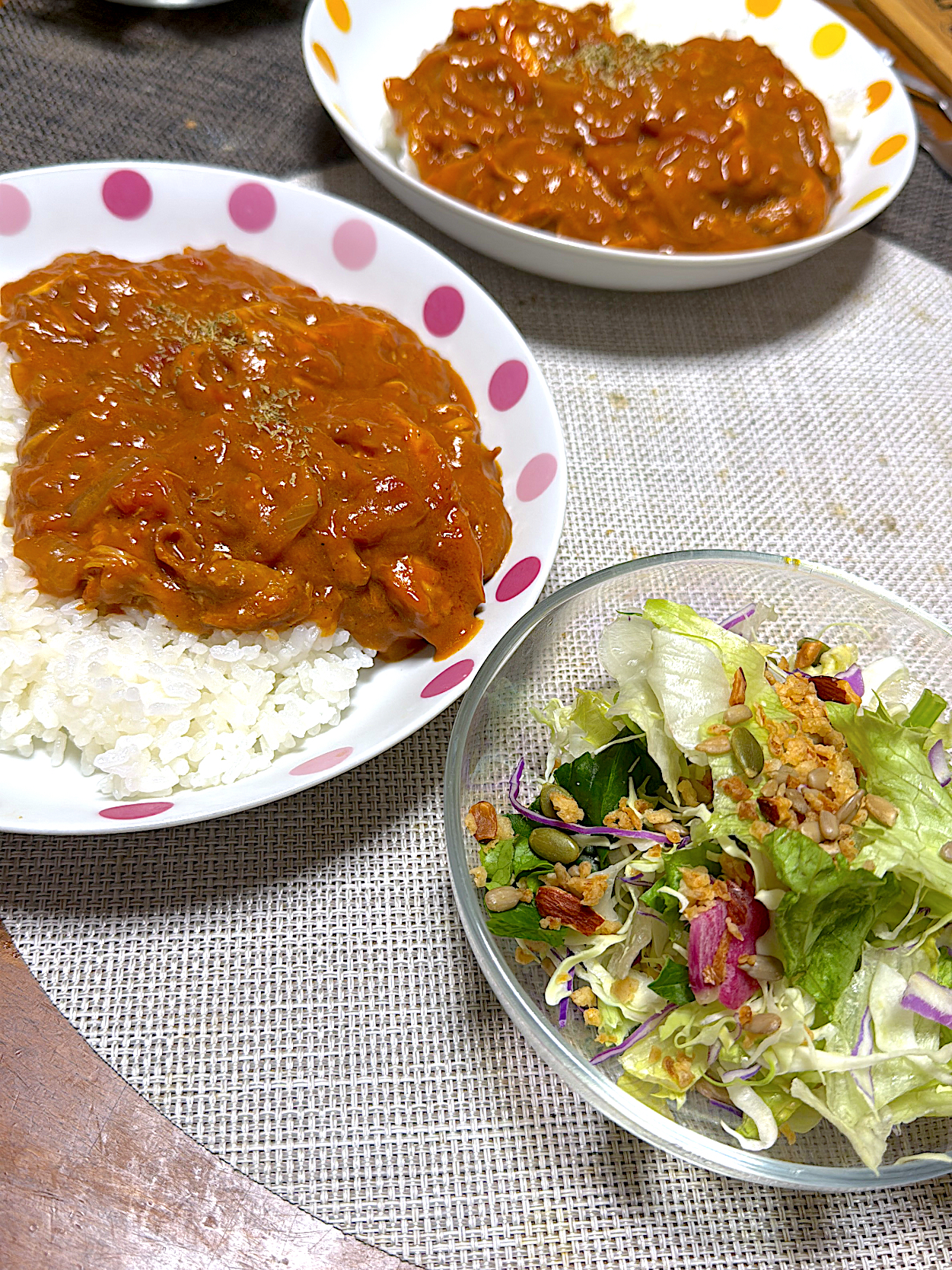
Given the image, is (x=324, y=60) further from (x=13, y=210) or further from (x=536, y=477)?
(x=536, y=477)

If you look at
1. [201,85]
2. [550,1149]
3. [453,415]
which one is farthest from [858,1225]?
[201,85]

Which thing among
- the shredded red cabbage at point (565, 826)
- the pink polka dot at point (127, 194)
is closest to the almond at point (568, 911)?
the shredded red cabbage at point (565, 826)

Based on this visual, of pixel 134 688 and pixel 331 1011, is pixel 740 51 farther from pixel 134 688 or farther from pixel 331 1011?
pixel 331 1011

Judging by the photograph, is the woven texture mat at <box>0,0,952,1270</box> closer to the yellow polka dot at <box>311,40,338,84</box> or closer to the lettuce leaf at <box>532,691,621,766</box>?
the lettuce leaf at <box>532,691,621,766</box>

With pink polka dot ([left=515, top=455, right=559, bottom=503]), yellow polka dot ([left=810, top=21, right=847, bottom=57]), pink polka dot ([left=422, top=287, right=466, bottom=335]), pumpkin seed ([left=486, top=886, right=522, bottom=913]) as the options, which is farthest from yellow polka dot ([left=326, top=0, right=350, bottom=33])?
pumpkin seed ([left=486, top=886, right=522, bottom=913])

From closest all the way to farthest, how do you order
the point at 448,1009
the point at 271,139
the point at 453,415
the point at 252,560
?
the point at 448,1009 → the point at 252,560 → the point at 453,415 → the point at 271,139
